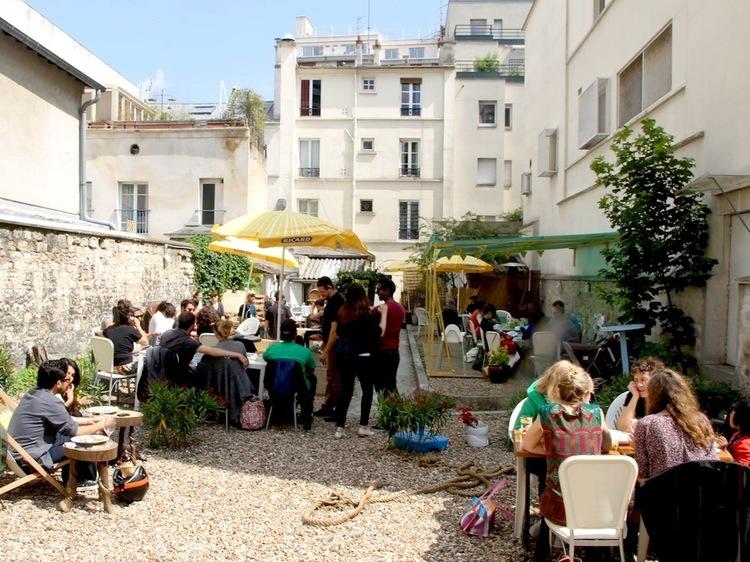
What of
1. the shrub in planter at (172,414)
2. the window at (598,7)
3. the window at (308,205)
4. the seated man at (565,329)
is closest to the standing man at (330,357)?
the shrub in planter at (172,414)

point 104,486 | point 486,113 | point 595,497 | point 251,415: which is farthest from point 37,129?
point 486,113

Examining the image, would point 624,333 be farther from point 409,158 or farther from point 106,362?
point 409,158

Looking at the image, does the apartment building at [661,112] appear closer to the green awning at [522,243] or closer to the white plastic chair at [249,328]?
the green awning at [522,243]

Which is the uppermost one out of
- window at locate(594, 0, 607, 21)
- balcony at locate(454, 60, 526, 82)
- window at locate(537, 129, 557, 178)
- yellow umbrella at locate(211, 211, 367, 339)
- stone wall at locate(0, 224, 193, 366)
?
balcony at locate(454, 60, 526, 82)

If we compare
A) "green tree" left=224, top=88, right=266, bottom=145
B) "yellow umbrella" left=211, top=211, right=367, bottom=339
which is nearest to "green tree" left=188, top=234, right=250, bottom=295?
"yellow umbrella" left=211, top=211, right=367, bottom=339

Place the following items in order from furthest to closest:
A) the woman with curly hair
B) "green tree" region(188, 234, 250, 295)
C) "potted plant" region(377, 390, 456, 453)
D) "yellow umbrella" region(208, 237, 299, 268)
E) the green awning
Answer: "green tree" region(188, 234, 250, 295) → "yellow umbrella" region(208, 237, 299, 268) → the green awning → "potted plant" region(377, 390, 456, 453) → the woman with curly hair

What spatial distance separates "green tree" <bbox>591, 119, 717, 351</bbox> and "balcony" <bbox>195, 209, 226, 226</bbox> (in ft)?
55.0

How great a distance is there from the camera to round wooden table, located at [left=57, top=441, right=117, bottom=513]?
16.1 feet

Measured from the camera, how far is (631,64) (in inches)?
452

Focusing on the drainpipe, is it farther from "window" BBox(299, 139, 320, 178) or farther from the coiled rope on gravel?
"window" BBox(299, 139, 320, 178)

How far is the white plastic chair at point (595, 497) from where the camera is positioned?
374cm

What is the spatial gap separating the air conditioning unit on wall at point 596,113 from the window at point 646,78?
44cm

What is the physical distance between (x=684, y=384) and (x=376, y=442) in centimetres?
397

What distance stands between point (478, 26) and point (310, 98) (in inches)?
548
